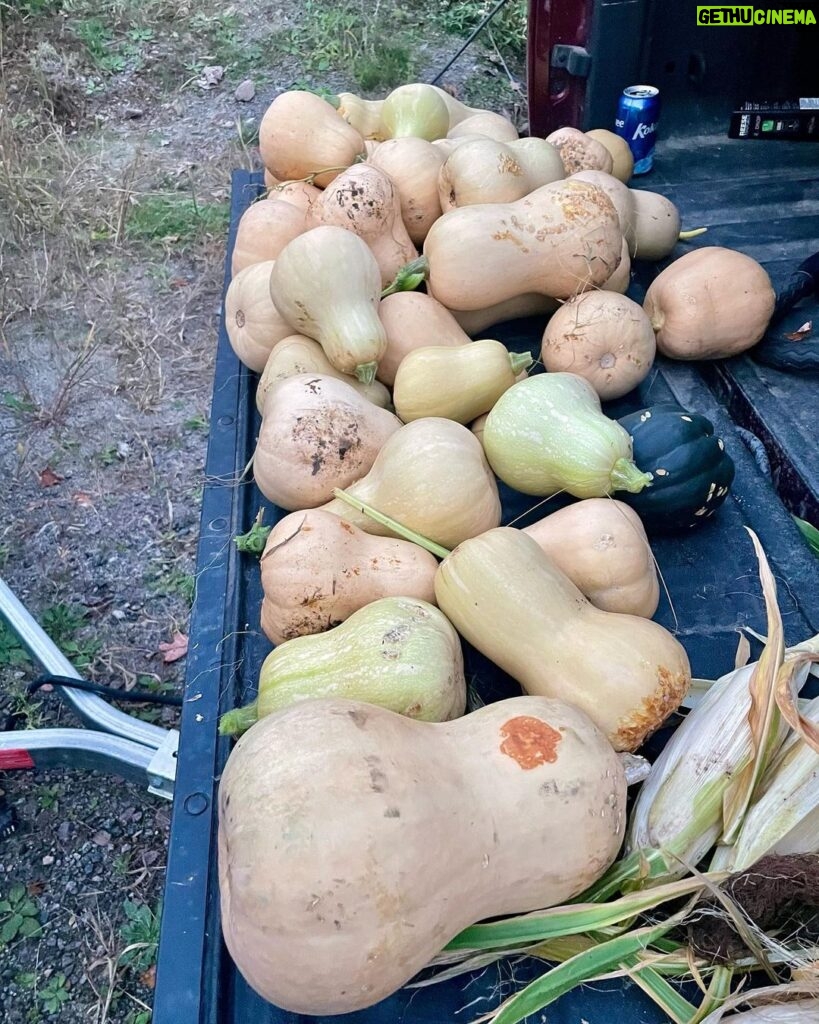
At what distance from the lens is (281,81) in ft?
19.7

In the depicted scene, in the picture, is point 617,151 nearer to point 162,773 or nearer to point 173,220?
point 162,773

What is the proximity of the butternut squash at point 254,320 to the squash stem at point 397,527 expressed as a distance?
682 mm

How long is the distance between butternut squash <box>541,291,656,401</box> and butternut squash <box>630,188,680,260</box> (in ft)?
1.89

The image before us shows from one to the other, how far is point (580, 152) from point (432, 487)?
5.26ft

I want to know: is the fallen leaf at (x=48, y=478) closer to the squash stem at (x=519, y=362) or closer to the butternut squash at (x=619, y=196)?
the squash stem at (x=519, y=362)

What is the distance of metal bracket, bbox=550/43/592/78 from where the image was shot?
2953mm

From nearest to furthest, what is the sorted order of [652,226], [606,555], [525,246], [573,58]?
[606,555] < [525,246] < [652,226] < [573,58]

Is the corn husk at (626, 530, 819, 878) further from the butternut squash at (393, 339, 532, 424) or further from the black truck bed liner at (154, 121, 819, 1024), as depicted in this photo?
the butternut squash at (393, 339, 532, 424)

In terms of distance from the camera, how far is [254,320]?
7.33ft

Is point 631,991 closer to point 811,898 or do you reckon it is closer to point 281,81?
point 811,898

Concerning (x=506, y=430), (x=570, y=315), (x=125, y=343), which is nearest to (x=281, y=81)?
(x=125, y=343)

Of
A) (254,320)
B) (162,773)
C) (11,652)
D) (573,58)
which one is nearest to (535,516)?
(254,320)

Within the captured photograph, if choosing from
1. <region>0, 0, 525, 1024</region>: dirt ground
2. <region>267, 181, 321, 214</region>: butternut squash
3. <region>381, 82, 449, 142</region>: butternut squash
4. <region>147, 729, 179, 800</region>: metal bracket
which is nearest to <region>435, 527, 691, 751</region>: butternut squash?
<region>147, 729, 179, 800</region>: metal bracket

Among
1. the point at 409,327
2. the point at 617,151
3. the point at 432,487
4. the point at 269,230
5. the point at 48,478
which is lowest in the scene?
the point at 48,478
